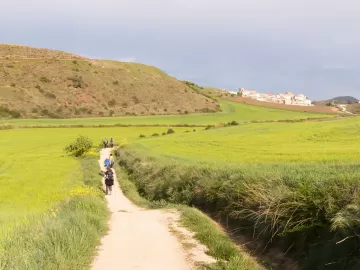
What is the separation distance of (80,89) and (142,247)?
9685 cm

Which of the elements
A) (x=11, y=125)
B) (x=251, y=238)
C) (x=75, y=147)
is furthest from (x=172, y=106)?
(x=251, y=238)

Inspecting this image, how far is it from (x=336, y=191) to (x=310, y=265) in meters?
1.74

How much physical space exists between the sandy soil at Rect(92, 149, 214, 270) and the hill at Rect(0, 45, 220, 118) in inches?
2926

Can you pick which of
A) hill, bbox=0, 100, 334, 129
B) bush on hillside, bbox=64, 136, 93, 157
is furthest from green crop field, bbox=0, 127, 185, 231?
hill, bbox=0, 100, 334, 129

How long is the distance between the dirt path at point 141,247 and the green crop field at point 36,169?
11.6 ft

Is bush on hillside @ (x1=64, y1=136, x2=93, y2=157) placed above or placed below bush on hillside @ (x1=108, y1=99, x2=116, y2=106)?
below

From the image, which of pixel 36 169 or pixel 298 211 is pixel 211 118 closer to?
pixel 36 169

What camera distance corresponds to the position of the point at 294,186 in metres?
10.0

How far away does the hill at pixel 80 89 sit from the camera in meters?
90.2

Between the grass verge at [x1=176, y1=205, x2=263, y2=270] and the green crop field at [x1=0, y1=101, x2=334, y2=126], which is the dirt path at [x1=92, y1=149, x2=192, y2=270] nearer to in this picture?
the grass verge at [x1=176, y1=205, x2=263, y2=270]

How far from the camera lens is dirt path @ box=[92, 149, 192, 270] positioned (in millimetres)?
8656

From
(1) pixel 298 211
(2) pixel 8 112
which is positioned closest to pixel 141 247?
(1) pixel 298 211

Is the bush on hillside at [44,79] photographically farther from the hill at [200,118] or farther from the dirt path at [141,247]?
the dirt path at [141,247]

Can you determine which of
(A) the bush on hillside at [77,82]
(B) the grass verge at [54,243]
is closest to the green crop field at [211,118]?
(A) the bush on hillside at [77,82]
